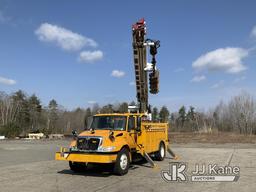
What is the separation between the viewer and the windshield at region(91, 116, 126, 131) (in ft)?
44.8

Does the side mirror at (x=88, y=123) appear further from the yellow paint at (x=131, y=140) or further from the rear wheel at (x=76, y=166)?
the rear wheel at (x=76, y=166)

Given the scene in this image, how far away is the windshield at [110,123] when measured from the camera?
44.8 feet

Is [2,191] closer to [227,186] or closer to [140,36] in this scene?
[227,186]

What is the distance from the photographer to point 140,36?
15070 millimetres

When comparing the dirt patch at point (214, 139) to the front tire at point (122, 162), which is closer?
the front tire at point (122, 162)

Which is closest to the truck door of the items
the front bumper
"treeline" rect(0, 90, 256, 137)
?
the front bumper

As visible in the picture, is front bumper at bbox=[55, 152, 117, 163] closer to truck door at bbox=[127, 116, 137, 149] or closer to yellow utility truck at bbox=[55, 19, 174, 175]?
yellow utility truck at bbox=[55, 19, 174, 175]

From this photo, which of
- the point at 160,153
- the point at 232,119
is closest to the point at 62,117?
the point at 232,119

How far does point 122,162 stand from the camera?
12.5 metres

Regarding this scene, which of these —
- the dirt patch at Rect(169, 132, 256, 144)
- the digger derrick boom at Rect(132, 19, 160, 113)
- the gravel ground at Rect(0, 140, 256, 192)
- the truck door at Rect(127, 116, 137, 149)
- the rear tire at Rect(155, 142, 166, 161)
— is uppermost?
the digger derrick boom at Rect(132, 19, 160, 113)

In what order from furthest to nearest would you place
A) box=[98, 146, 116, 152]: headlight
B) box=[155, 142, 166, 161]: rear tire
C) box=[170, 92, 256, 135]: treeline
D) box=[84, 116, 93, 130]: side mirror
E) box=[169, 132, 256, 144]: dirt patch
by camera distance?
box=[170, 92, 256, 135]: treeline
box=[169, 132, 256, 144]: dirt patch
box=[155, 142, 166, 161]: rear tire
box=[84, 116, 93, 130]: side mirror
box=[98, 146, 116, 152]: headlight

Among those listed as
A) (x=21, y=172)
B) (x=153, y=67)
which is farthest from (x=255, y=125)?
(x=21, y=172)

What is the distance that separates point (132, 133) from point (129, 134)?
0.29 metres

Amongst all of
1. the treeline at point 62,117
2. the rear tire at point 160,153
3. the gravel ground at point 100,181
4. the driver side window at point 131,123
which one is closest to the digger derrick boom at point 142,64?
the rear tire at point 160,153
